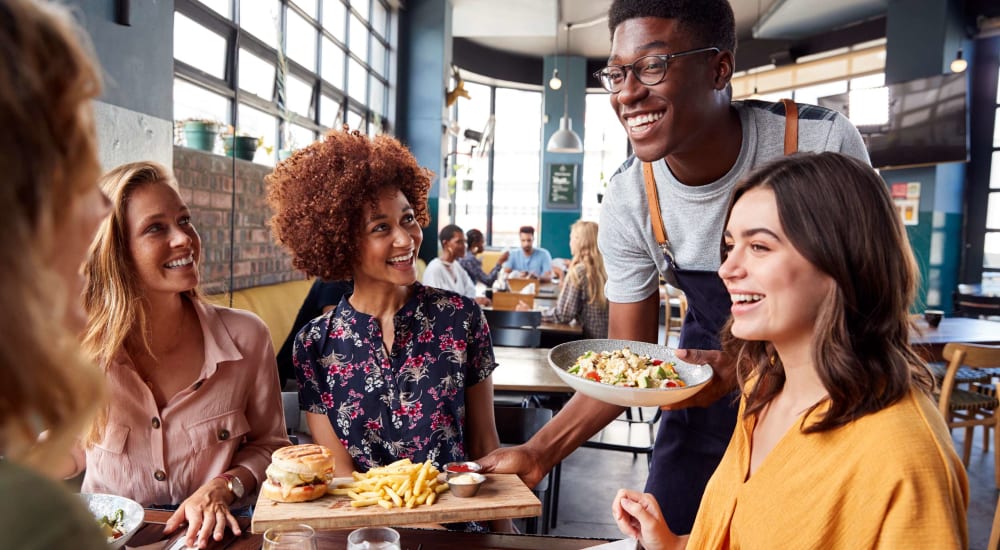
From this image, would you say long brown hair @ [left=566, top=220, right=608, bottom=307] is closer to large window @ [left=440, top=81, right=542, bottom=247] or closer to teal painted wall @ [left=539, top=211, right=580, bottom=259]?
large window @ [left=440, top=81, right=542, bottom=247]

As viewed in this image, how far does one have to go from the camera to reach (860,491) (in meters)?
1.17

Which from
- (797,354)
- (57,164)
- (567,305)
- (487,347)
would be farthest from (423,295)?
(567,305)

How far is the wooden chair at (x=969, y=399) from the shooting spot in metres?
3.82

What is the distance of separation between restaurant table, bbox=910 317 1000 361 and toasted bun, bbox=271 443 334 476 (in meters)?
3.75

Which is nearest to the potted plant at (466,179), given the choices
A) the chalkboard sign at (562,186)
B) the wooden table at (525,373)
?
the chalkboard sign at (562,186)

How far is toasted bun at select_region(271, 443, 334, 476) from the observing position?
1.38m

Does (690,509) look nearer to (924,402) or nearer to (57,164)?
(924,402)

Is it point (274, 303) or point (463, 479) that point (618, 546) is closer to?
point (463, 479)

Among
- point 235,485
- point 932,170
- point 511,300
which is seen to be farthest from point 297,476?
point 932,170

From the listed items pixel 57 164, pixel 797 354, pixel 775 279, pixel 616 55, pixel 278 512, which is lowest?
pixel 278 512

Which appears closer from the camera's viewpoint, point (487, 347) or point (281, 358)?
point (487, 347)

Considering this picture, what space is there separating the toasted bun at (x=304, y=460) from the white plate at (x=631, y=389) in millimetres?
549

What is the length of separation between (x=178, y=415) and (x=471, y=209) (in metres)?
11.1

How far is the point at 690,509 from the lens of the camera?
2.01 meters
